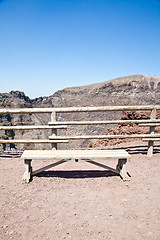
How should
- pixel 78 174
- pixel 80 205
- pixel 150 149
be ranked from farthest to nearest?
pixel 150 149
pixel 78 174
pixel 80 205

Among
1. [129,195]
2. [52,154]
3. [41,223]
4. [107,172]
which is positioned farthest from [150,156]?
[41,223]

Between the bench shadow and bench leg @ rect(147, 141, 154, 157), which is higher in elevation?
bench leg @ rect(147, 141, 154, 157)

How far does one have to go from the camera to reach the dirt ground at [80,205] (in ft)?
7.27

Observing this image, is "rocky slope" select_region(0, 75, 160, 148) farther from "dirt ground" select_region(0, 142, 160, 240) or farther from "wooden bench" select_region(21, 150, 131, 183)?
"wooden bench" select_region(21, 150, 131, 183)

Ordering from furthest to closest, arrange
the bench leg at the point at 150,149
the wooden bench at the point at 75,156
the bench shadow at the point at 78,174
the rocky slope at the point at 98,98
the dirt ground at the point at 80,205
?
the rocky slope at the point at 98,98, the bench leg at the point at 150,149, the bench shadow at the point at 78,174, the wooden bench at the point at 75,156, the dirt ground at the point at 80,205

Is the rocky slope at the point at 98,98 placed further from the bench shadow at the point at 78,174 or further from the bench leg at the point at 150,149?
the bench shadow at the point at 78,174

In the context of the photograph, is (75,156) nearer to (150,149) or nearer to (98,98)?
(150,149)

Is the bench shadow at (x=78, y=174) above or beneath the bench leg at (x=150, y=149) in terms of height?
beneath

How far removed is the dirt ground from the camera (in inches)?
87.3

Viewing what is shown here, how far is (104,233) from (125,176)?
63.1 inches

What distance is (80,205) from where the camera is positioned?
279 centimetres

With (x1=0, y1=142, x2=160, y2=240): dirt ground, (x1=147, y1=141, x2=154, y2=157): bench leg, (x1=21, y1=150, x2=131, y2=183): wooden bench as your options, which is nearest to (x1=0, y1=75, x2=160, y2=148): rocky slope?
(x1=147, y1=141, x2=154, y2=157): bench leg

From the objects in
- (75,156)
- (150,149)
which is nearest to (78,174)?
(75,156)

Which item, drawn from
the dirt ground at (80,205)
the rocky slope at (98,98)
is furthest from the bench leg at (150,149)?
the rocky slope at (98,98)
